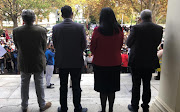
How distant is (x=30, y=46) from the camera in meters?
2.76

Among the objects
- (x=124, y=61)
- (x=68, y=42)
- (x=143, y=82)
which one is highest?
(x=68, y=42)

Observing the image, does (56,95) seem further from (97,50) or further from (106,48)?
(106,48)

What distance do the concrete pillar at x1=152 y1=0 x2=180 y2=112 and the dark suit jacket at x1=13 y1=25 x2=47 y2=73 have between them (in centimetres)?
206

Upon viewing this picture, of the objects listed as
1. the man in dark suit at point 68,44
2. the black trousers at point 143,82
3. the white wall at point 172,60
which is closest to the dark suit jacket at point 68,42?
the man in dark suit at point 68,44

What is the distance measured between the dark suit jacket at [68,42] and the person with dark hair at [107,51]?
287mm

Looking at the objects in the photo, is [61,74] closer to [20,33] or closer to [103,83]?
[103,83]

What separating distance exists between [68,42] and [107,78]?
0.83 m

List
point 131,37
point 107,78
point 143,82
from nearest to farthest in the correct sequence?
point 107,78
point 131,37
point 143,82

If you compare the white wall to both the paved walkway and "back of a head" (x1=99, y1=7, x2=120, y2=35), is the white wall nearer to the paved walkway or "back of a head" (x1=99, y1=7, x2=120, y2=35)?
the paved walkway

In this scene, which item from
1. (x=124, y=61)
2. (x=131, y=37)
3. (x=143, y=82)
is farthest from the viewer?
(x=124, y=61)

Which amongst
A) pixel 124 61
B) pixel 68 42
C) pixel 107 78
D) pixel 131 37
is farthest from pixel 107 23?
pixel 124 61

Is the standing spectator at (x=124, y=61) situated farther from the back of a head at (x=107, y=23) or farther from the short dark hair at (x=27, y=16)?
the short dark hair at (x=27, y=16)

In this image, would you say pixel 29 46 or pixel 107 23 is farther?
pixel 29 46

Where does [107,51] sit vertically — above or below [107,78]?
above
